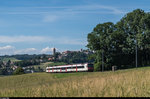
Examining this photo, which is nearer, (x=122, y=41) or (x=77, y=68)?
(x=77, y=68)

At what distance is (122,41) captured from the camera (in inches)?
2825

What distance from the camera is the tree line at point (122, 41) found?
6856cm

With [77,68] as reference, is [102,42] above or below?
above

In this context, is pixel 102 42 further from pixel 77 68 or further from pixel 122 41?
pixel 77 68

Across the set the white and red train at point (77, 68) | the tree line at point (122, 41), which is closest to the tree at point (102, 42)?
the tree line at point (122, 41)

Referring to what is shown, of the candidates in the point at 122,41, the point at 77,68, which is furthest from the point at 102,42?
the point at 77,68

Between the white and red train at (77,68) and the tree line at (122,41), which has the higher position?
the tree line at (122,41)

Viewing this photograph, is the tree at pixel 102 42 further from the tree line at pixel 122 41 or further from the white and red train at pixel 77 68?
the white and red train at pixel 77 68

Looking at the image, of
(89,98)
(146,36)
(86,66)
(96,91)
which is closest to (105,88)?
(96,91)

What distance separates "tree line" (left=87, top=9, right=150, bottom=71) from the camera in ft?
225

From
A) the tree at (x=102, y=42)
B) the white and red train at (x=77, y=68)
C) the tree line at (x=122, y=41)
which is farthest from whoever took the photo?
the tree at (x=102, y=42)

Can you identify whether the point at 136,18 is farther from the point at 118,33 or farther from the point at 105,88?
the point at 105,88

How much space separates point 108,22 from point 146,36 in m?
13.4

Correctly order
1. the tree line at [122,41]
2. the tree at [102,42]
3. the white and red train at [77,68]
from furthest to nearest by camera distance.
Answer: the tree at [102,42], the tree line at [122,41], the white and red train at [77,68]
